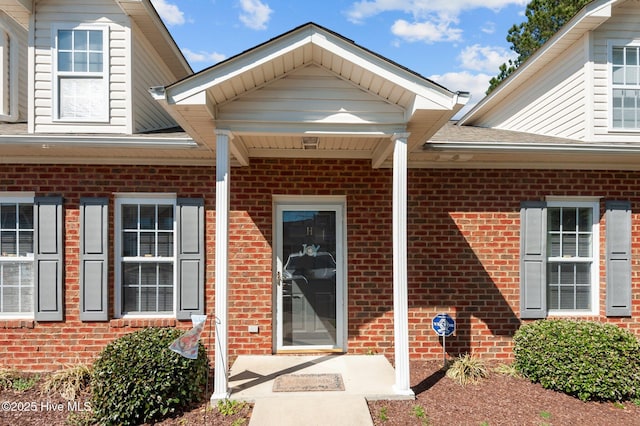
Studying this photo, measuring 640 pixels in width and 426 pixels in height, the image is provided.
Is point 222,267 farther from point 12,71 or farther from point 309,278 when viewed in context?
point 12,71

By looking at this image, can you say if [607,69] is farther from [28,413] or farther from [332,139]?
[28,413]

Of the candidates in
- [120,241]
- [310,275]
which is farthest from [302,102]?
[120,241]

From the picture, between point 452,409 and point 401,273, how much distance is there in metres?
1.51

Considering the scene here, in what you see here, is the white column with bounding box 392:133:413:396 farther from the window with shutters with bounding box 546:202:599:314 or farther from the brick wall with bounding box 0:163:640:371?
the window with shutters with bounding box 546:202:599:314

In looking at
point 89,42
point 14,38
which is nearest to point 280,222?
point 89,42

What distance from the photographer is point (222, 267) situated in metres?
4.20

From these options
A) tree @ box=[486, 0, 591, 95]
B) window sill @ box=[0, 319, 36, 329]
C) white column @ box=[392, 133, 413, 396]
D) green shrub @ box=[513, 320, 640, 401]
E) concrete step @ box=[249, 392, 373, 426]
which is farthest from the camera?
tree @ box=[486, 0, 591, 95]

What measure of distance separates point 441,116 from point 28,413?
5.53 metres

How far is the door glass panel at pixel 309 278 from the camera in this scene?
18.7 feet

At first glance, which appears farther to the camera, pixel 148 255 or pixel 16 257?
pixel 148 255

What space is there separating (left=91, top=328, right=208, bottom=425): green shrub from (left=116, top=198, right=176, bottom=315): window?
1157 mm

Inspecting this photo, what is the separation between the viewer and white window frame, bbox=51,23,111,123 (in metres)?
5.57

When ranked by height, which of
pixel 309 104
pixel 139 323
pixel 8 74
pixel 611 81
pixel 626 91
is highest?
pixel 8 74

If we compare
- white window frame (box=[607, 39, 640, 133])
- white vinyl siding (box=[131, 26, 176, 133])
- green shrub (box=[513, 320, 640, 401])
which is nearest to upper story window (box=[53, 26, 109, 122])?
white vinyl siding (box=[131, 26, 176, 133])
